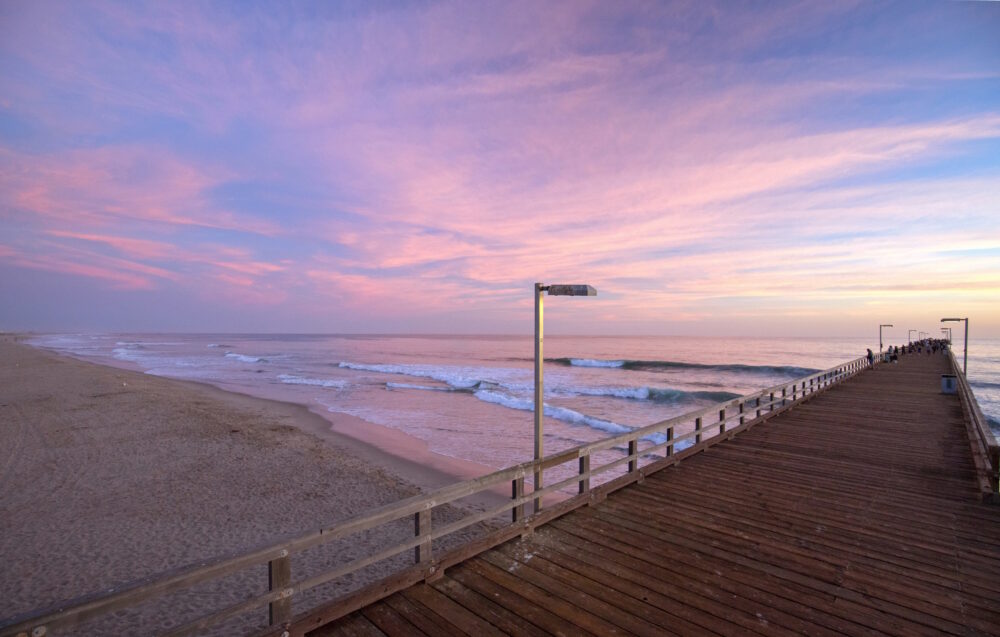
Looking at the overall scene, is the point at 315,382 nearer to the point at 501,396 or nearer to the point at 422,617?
the point at 501,396

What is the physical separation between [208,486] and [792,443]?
552 inches

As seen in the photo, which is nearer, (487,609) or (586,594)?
(487,609)

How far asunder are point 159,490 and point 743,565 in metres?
12.5

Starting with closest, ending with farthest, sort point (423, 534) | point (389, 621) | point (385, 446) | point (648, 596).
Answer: point (389, 621) → point (648, 596) → point (423, 534) → point (385, 446)

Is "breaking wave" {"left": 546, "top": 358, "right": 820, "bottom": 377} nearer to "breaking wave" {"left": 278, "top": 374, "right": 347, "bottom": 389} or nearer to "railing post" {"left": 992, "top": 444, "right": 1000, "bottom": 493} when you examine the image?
"breaking wave" {"left": 278, "top": 374, "right": 347, "bottom": 389}

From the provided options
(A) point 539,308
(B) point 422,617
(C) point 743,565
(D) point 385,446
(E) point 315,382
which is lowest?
(E) point 315,382

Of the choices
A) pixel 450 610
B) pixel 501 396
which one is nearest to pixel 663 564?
pixel 450 610

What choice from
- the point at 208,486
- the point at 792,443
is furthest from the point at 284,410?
the point at 792,443

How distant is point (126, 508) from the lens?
32.6ft

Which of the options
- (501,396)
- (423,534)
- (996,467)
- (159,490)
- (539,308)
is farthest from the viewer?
(501,396)

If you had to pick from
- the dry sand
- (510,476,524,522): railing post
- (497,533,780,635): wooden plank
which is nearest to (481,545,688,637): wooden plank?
(497,533,780,635): wooden plank

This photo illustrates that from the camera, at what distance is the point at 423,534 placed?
174 inches

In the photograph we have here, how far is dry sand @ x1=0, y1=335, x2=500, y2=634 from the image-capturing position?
7.48 metres

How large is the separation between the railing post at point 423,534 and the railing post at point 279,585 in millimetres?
1229
